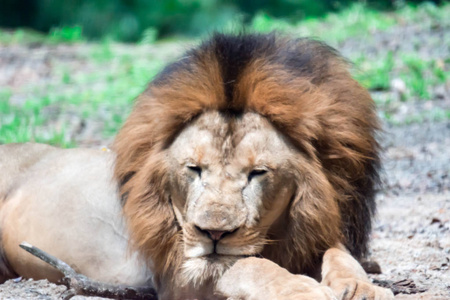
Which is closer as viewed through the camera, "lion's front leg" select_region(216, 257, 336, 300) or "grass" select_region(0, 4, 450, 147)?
"lion's front leg" select_region(216, 257, 336, 300)

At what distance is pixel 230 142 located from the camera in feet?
9.61

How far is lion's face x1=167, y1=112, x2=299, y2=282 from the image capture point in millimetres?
2779

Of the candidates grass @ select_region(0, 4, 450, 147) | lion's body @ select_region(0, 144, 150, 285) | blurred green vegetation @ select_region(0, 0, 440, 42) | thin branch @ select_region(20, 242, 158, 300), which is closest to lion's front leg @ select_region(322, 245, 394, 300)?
thin branch @ select_region(20, 242, 158, 300)

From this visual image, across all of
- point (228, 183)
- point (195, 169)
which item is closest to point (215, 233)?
point (228, 183)

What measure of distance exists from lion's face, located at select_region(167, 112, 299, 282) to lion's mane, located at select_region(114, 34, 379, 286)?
0.21ft

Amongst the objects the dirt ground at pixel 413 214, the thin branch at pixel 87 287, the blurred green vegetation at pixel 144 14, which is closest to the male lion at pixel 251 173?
the thin branch at pixel 87 287

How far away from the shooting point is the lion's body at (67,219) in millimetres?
3820

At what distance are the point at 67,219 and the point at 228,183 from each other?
1.45 meters

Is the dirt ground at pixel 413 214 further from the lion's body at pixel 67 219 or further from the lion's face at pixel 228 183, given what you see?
the lion's face at pixel 228 183

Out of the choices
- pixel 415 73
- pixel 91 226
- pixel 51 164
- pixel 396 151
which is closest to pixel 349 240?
pixel 91 226

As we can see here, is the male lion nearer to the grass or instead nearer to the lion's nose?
the lion's nose

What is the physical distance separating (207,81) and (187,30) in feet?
40.9

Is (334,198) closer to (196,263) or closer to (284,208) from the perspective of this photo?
(284,208)

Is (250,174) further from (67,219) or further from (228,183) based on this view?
(67,219)
